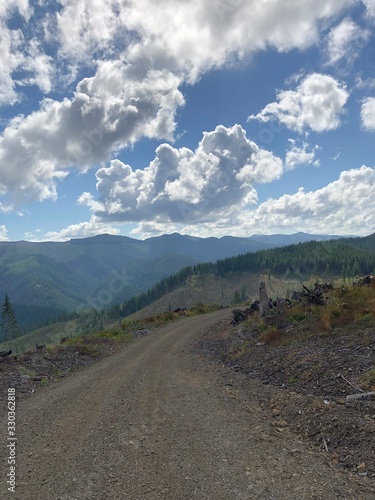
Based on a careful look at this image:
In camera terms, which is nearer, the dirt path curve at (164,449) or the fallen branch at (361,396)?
the dirt path curve at (164,449)

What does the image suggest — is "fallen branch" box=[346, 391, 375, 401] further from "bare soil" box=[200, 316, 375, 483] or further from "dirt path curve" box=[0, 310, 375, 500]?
"dirt path curve" box=[0, 310, 375, 500]

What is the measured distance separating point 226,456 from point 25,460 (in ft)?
15.1

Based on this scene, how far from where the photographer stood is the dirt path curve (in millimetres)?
5930

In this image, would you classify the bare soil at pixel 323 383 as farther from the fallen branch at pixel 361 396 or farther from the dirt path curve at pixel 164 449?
the dirt path curve at pixel 164 449

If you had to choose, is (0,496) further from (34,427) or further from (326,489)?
(326,489)

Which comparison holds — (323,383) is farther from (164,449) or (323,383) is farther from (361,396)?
(164,449)

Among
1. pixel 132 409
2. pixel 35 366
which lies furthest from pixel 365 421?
pixel 35 366

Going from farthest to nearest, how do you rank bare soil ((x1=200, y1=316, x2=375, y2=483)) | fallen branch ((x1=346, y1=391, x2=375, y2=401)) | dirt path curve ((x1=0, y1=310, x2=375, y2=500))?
fallen branch ((x1=346, y1=391, x2=375, y2=401)) → bare soil ((x1=200, y1=316, x2=375, y2=483)) → dirt path curve ((x1=0, y1=310, x2=375, y2=500))

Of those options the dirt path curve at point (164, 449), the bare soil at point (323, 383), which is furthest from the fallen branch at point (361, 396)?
the dirt path curve at point (164, 449)

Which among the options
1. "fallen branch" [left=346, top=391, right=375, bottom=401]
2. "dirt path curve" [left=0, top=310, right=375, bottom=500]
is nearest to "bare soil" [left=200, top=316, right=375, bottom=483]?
"fallen branch" [left=346, top=391, right=375, bottom=401]

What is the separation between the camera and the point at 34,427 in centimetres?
944

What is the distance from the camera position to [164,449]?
25.0ft

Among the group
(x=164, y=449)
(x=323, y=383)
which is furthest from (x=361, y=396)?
(x=164, y=449)

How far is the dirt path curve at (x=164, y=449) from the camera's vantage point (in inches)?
233
